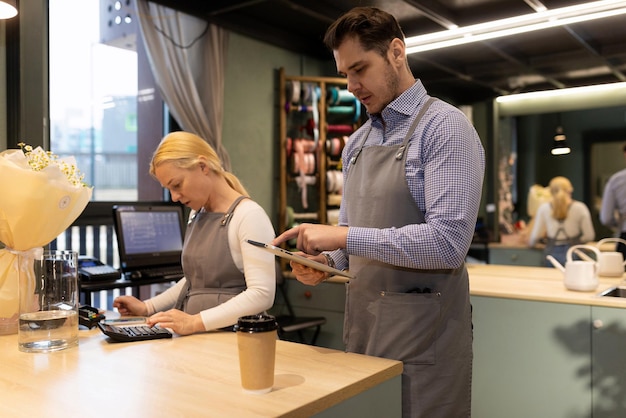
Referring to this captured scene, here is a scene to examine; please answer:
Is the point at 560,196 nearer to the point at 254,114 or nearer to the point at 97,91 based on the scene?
the point at 254,114

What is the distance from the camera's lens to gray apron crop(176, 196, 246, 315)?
181cm

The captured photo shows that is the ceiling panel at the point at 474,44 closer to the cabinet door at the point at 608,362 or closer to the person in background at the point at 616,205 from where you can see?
the person in background at the point at 616,205

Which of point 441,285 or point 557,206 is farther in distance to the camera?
point 557,206

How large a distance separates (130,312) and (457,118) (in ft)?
4.24

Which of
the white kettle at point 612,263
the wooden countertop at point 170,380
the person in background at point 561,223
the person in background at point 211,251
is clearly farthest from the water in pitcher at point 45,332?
the person in background at point 561,223

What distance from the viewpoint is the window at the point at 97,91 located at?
130 inches

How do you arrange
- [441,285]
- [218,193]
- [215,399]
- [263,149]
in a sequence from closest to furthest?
1. [215,399]
2. [441,285]
3. [218,193]
4. [263,149]

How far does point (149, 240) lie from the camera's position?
3.27 metres

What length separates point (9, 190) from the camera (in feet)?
5.10

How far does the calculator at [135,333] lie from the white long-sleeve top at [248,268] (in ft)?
0.41

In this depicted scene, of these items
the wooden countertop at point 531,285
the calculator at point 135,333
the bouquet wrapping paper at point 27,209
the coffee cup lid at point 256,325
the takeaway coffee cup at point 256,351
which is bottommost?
the wooden countertop at point 531,285

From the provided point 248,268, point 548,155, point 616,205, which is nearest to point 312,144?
point 548,155

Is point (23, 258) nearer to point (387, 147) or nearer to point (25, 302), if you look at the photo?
point (25, 302)

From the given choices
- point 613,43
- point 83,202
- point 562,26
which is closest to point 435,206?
point 83,202
